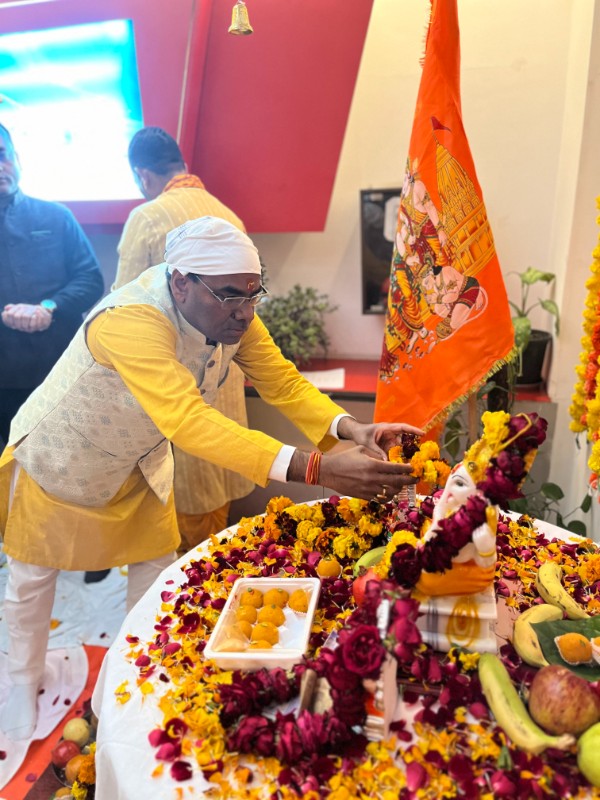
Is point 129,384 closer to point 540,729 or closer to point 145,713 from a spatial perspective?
point 145,713

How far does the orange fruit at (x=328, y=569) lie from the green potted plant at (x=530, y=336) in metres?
1.58

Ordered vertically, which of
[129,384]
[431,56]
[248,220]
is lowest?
[129,384]

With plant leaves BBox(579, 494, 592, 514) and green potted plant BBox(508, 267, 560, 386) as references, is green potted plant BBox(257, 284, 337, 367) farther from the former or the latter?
plant leaves BBox(579, 494, 592, 514)

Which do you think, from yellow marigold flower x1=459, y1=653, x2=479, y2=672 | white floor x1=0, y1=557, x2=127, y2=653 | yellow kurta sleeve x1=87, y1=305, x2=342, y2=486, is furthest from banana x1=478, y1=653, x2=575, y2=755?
white floor x1=0, y1=557, x2=127, y2=653

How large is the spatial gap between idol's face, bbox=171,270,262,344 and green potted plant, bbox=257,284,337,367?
5.48 ft

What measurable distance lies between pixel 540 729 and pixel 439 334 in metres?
1.58

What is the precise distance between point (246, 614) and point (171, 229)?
1799 millimetres

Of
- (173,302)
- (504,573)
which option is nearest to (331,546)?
(504,573)

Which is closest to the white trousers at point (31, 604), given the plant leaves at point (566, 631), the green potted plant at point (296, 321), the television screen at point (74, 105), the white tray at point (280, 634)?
the white tray at point (280, 634)

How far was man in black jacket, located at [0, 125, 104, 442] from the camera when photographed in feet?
9.39

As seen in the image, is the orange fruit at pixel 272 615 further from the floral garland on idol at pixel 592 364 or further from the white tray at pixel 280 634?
the floral garland on idol at pixel 592 364

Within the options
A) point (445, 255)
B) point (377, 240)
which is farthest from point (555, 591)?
point (377, 240)

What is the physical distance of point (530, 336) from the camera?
303 cm

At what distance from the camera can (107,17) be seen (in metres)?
3.01
